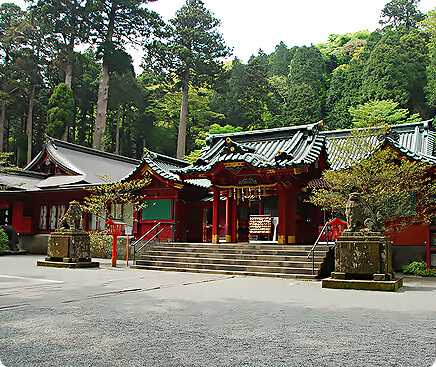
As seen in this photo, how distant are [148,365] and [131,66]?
38.7 metres

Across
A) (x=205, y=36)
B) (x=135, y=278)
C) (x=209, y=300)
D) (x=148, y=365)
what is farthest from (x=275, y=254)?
(x=205, y=36)

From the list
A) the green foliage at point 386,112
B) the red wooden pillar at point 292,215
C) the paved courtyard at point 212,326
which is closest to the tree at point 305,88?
the green foliage at point 386,112

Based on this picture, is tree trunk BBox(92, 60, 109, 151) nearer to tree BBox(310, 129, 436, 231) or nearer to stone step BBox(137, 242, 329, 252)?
stone step BBox(137, 242, 329, 252)

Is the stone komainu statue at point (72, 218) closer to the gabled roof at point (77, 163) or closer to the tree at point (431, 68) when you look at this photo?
the gabled roof at point (77, 163)

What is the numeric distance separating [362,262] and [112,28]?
34213mm

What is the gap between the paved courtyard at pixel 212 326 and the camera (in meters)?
3.95

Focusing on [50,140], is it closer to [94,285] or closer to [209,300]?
[94,285]

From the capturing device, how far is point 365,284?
29.0 feet

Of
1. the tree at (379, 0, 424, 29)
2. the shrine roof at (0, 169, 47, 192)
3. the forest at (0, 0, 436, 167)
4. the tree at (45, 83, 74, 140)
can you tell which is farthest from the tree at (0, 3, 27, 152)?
the tree at (379, 0, 424, 29)

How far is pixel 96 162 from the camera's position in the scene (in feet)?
84.5

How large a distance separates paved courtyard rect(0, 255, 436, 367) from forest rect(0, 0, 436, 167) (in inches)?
1104

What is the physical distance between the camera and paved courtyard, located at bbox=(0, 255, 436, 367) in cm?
395

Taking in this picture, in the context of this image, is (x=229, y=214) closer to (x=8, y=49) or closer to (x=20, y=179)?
(x=20, y=179)

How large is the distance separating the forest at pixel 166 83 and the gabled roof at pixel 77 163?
8.60m
